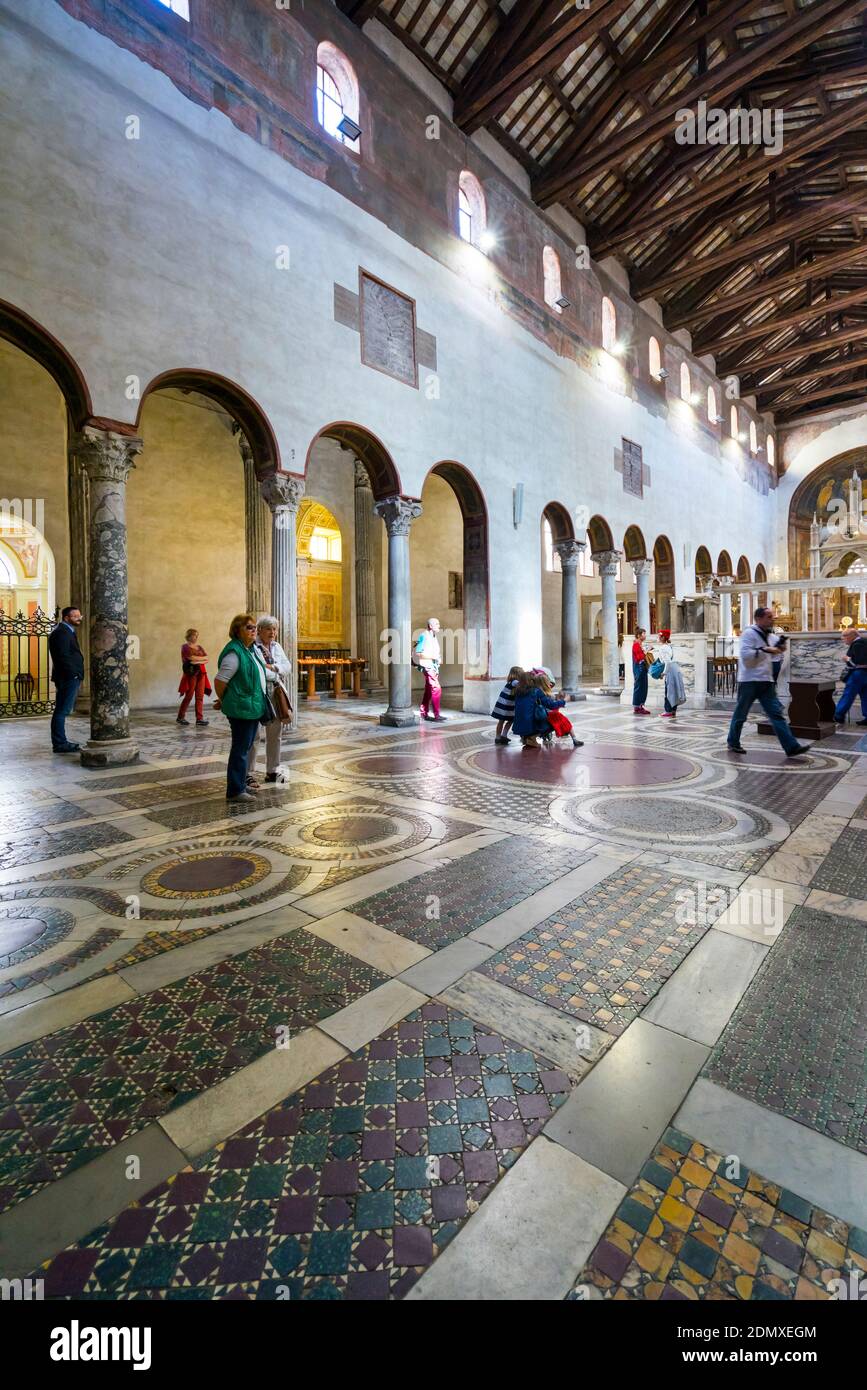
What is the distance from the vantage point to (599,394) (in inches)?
666

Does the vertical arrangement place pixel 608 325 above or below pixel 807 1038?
above

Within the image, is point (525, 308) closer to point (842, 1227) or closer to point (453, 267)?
point (453, 267)

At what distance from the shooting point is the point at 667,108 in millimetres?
12148

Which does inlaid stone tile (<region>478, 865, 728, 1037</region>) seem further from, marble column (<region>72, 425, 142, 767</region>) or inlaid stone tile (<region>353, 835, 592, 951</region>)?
marble column (<region>72, 425, 142, 767</region>)

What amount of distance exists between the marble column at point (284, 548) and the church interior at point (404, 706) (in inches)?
3.1

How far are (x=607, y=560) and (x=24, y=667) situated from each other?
16043 millimetres

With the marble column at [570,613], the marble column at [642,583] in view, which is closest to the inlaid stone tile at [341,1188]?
the marble column at [570,613]

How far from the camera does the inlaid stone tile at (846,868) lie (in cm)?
342

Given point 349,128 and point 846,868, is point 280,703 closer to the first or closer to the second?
point 846,868

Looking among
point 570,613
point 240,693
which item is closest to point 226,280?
point 240,693

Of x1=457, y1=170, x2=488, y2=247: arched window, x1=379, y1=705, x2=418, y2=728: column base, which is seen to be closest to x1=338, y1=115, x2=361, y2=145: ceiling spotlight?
x1=457, y1=170, x2=488, y2=247: arched window

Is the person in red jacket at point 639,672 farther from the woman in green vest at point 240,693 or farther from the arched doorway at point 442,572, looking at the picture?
the woman in green vest at point 240,693

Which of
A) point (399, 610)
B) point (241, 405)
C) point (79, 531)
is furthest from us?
point (399, 610)
